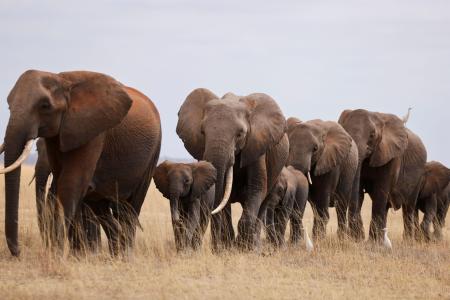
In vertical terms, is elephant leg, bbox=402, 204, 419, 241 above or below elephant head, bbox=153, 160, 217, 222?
below

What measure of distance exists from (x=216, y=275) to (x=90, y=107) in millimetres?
2619

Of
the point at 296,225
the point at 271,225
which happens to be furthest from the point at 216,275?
the point at 296,225

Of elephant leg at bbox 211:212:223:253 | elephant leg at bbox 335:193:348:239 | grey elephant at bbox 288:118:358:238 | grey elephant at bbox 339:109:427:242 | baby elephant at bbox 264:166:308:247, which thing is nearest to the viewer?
elephant leg at bbox 211:212:223:253

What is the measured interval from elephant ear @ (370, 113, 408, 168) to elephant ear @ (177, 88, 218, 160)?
6220 millimetres

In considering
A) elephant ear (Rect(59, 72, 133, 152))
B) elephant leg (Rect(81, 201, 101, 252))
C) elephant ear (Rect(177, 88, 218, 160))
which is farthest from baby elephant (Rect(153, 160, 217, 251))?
elephant ear (Rect(59, 72, 133, 152))

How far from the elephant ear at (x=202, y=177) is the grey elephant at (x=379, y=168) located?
6.38 m

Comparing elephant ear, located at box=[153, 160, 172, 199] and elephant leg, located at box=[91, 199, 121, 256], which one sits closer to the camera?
elephant leg, located at box=[91, 199, 121, 256]

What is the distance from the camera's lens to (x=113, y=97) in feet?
44.6

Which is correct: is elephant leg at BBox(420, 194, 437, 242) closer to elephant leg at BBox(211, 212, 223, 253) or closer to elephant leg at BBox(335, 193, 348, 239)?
elephant leg at BBox(335, 193, 348, 239)

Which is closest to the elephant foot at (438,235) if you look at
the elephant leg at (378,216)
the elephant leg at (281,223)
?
the elephant leg at (378,216)

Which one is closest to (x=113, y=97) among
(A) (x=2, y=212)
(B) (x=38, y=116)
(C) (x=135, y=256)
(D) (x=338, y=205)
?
(B) (x=38, y=116)

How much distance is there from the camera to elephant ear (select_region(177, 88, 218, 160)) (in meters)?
15.8

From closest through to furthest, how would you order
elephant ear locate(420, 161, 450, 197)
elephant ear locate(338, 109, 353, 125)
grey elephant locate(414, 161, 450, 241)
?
elephant ear locate(338, 109, 353, 125) < grey elephant locate(414, 161, 450, 241) < elephant ear locate(420, 161, 450, 197)

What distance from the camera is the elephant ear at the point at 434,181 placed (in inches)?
934
